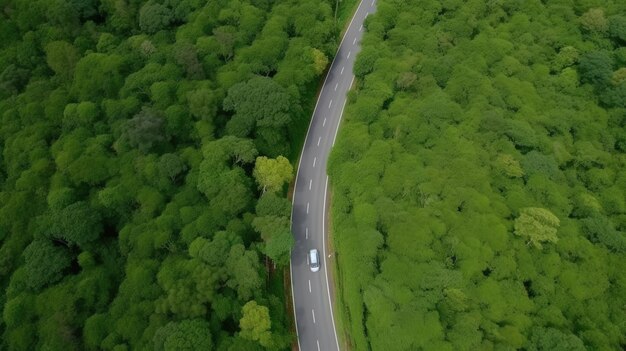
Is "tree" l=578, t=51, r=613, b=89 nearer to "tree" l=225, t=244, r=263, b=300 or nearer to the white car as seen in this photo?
the white car

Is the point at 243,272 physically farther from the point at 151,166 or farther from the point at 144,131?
the point at 144,131

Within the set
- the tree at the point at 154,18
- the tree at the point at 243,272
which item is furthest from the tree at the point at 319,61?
the tree at the point at 243,272

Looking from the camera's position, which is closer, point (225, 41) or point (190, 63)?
point (190, 63)

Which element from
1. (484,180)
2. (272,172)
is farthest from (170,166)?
(484,180)

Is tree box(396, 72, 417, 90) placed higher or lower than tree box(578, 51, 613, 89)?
higher

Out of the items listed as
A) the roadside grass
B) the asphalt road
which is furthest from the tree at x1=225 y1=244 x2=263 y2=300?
the asphalt road

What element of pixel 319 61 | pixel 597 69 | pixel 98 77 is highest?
pixel 98 77
